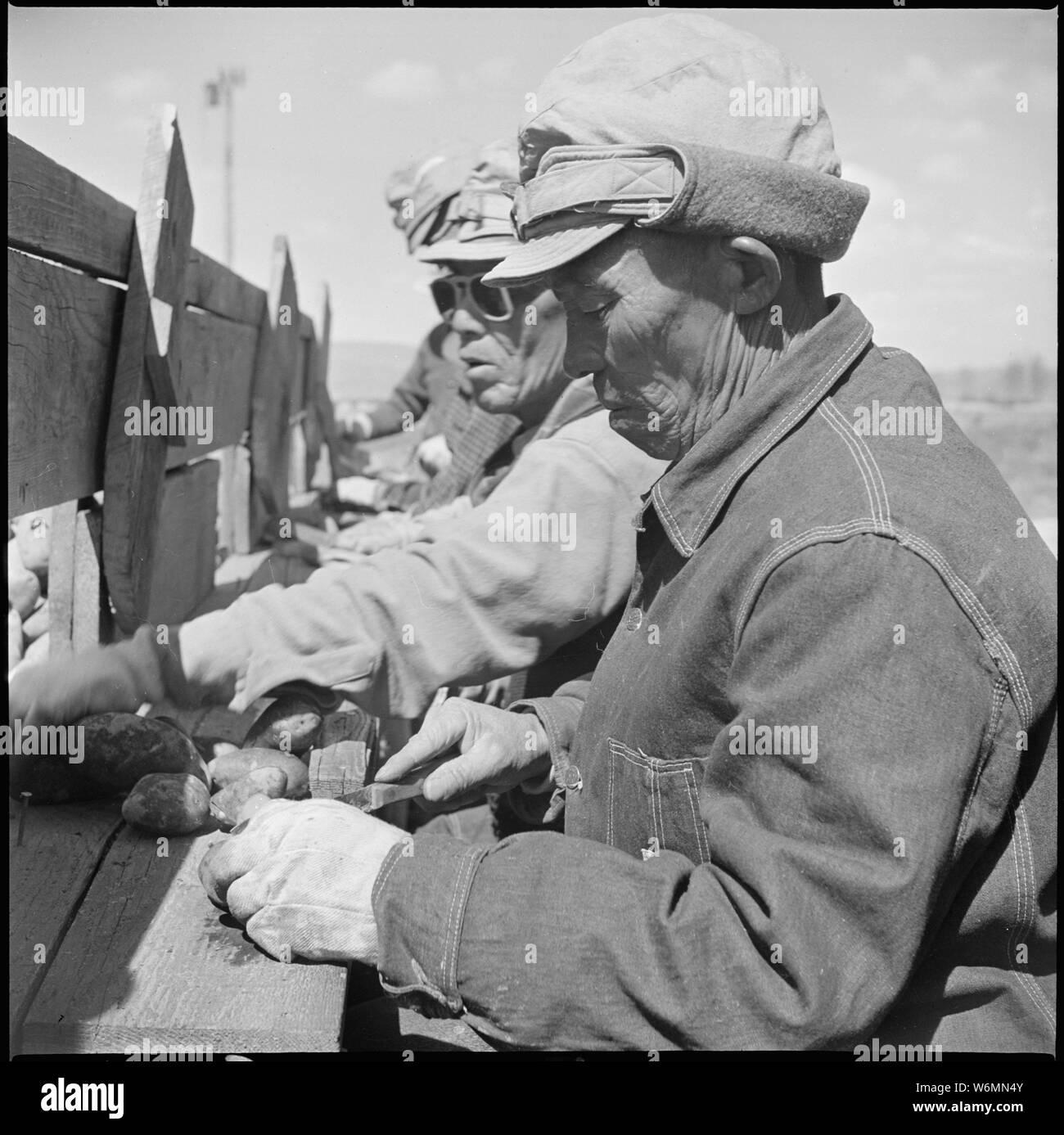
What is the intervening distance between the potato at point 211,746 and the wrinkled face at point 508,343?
1.41 m

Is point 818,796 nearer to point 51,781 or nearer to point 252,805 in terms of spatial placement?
point 252,805

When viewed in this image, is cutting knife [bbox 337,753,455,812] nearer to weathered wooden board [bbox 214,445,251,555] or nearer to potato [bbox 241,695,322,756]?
potato [bbox 241,695,322,756]

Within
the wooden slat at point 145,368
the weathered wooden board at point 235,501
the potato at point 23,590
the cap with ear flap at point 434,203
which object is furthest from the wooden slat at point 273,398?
the wooden slat at point 145,368

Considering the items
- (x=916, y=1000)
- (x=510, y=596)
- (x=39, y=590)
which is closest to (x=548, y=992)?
(x=916, y=1000)

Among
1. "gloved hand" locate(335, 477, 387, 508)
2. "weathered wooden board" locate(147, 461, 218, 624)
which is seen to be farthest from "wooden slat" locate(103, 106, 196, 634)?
"gloved hand" locate(335, 477, 387, 508)

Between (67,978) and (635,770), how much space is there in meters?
0.83

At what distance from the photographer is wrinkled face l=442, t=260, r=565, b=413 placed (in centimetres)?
338

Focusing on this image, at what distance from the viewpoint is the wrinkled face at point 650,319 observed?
1.65 m

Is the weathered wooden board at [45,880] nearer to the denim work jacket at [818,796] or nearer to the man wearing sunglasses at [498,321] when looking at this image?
the denim work jacket at [818,796]

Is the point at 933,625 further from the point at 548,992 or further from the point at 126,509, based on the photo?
the point at 126,509

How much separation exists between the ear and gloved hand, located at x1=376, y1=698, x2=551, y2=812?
93 centimetres

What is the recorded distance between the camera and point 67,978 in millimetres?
1579

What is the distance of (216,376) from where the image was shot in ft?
13.1
